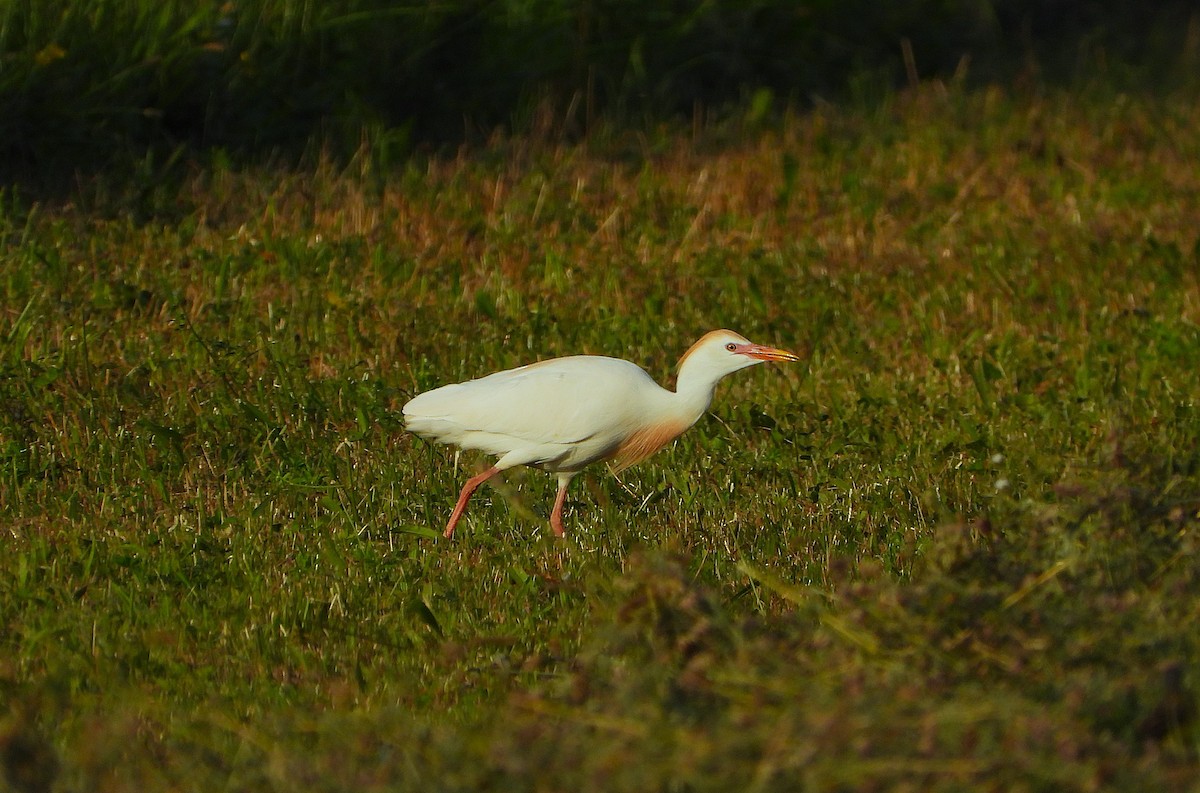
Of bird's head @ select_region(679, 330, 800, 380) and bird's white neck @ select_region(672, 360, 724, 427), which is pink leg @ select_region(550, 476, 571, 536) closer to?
bird's white neck @ select_region(672, 360, 724, 427)

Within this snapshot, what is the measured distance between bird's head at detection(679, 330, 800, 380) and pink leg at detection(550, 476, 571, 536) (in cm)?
62

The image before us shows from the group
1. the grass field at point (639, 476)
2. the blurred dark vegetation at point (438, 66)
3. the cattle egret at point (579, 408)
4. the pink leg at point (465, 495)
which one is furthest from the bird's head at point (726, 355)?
the blurred dark vegetation at point (438, 66)

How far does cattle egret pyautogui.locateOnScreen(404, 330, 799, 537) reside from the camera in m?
5.58

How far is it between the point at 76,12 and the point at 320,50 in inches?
51.9

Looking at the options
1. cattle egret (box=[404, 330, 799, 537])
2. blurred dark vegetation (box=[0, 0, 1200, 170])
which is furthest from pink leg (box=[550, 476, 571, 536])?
blurred dark vegetation (box=[0, 0, 1200, 170])

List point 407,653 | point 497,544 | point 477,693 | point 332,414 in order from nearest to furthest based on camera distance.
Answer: point 477,693, point 407,653, point 497,544, point 332,414

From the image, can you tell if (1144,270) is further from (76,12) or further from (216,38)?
(76,12)

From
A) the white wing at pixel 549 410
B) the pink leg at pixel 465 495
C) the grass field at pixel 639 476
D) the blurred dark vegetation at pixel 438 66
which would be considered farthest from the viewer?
the blurred dark vegetation at pixel 438 66

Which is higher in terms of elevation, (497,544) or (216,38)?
(216,38)

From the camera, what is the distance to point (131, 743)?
3768 millimetres

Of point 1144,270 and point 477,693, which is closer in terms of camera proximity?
point 477,693

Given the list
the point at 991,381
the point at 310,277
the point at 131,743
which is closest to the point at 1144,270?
the point at 991,381

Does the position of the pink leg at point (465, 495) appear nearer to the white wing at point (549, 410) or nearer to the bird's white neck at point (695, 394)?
the white wing at point (549, 410)

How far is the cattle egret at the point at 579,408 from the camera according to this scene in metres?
5.58
